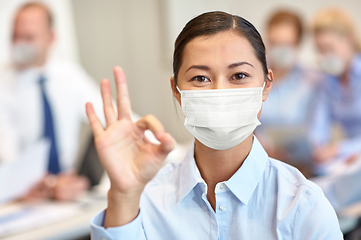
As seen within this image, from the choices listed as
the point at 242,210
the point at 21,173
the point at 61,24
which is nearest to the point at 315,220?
the point at 242,210

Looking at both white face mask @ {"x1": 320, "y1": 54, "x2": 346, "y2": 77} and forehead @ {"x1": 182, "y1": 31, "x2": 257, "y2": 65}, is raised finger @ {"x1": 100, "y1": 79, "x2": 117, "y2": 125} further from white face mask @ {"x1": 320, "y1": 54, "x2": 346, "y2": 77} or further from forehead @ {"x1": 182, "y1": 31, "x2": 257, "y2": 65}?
white face mask @ {"x1": 320, "y1": 54, "x2": 346, "y2": 77}

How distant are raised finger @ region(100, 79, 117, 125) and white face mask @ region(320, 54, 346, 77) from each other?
2125 millimetres

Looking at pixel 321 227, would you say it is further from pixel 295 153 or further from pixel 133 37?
pixel 133 37

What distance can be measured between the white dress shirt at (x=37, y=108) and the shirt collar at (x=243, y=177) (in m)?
1.38

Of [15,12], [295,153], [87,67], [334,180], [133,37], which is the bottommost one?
[295,153]

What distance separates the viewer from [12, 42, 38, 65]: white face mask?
2.18 meters

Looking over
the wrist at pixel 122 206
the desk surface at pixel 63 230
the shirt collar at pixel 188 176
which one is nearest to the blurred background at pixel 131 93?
the desk surface at pixel 63 230

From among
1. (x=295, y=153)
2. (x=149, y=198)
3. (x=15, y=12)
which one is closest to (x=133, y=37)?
(x=15, y=12)

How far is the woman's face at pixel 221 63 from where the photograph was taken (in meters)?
0.62

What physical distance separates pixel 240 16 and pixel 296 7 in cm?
253

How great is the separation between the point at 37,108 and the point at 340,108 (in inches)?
80.1

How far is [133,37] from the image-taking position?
3.39 m

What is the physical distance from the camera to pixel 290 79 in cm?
266

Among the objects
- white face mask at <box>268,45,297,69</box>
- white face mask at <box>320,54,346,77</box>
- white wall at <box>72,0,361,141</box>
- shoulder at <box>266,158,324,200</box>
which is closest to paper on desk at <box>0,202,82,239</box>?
shoulder at <box>266,158,324,200</box>
